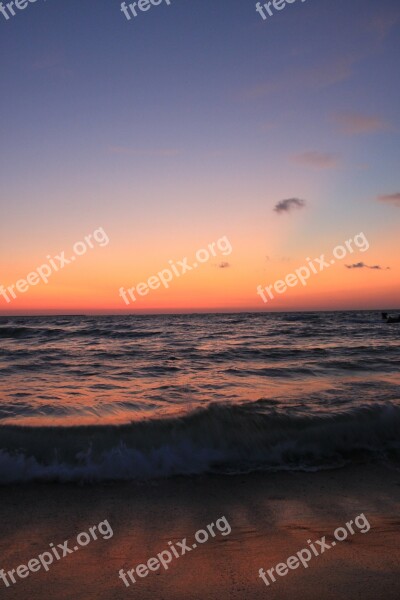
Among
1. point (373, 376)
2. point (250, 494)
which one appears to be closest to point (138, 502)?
point (250, 494)

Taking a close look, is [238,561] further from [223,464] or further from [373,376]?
[373,376]

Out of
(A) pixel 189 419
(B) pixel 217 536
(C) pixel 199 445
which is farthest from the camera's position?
(A) pixel 189 419

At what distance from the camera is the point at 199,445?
7.60 metres

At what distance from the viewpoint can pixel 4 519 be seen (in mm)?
4895

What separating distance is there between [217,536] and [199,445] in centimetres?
310

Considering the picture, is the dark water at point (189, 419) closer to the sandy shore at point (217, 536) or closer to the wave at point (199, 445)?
the wave at point (199, 445)

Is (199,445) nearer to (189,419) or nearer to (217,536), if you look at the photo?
(189,419)

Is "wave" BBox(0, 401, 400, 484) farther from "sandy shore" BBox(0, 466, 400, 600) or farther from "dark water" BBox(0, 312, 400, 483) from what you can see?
"sandy shore" BBox(0, 466, 400, 600)

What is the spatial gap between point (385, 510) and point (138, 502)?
3.22 metres

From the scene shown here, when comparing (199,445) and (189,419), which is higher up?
(189,419)

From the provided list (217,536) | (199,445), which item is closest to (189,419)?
(199,445)

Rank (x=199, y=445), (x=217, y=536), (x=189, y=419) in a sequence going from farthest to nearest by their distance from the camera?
(x=189, y=419)
(x=199, y=445)
(x=217, y=536)

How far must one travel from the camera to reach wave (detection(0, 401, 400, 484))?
21.7ft

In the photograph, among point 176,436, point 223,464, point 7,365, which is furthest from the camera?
point 7,365
